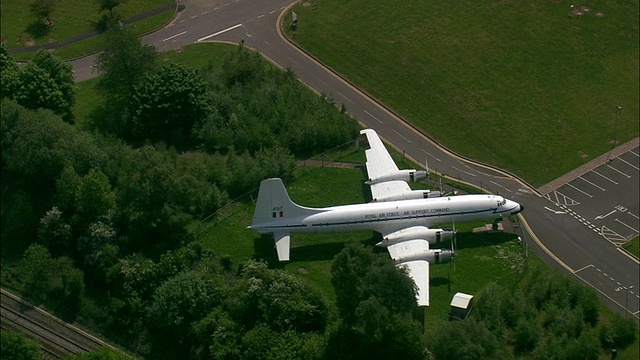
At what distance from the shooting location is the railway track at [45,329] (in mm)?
121750

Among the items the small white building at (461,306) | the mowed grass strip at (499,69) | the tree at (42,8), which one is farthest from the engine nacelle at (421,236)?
the tree at (42,8)

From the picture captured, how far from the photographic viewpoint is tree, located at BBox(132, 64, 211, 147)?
146438 mm

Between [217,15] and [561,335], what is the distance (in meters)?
96.3

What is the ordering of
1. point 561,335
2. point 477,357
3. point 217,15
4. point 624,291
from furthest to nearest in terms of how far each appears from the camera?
point 217,15
point 624,291
point 561,335
point 477,357

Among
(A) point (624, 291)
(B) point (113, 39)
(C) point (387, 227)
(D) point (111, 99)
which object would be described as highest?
(B) point (113, 39)

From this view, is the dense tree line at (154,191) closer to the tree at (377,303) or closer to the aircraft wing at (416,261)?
the tree at (377,303)

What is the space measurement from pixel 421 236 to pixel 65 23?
298ft

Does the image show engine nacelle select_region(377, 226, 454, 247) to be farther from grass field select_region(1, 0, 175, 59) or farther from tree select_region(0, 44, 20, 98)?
grass field select_region(1, 0, 175, 59)

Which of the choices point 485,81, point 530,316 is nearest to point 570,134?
point 485,81

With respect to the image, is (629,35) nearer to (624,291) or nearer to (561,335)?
(624,291)

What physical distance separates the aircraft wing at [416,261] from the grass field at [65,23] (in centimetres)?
7722

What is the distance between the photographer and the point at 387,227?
12531 centimetres

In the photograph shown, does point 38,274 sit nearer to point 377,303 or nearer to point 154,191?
point 154,191

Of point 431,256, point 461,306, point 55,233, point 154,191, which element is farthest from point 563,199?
point 55,233
